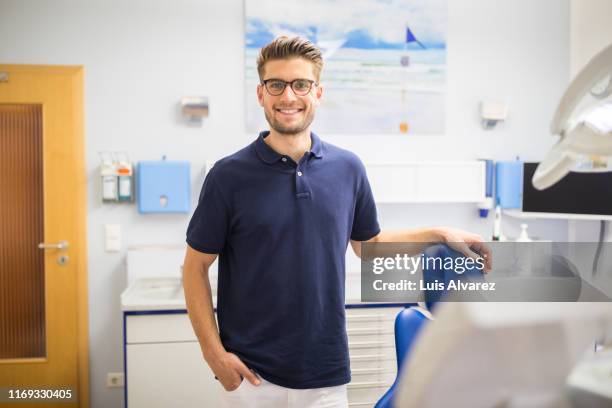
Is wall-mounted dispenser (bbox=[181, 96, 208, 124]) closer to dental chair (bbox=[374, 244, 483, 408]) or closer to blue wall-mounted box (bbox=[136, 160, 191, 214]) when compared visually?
blue wall-mounted box (bbox=[136, 160, 191, 214])

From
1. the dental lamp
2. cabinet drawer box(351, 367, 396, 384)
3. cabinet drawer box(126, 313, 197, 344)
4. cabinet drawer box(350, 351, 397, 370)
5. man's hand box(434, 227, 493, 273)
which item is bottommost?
cabinet drawer box(351, 367, 396, 384)

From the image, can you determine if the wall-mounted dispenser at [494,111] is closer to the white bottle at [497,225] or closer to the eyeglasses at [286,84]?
the white bottle at [497,225]

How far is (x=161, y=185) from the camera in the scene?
3.02 metres

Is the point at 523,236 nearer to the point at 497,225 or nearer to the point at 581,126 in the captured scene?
the point at 497,225

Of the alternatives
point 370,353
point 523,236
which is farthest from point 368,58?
point 370,353

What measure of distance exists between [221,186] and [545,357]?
3.89 feet

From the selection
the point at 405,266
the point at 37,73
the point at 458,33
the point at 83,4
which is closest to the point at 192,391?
the point at 405,266

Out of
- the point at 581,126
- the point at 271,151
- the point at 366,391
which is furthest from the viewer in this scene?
the point at 366,391

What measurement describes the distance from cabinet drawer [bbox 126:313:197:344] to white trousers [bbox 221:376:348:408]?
3.69 feet

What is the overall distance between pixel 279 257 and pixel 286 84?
1.56 feet

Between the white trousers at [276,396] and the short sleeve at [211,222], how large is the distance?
38cm

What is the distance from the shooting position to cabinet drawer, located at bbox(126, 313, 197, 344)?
8.73 ft

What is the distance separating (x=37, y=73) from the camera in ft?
9.81

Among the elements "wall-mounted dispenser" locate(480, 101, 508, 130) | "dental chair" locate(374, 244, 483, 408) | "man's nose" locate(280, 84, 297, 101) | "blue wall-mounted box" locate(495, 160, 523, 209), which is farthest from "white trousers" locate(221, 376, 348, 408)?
"wall-mounted dispenser" locate(480, 101, 508, 130)
